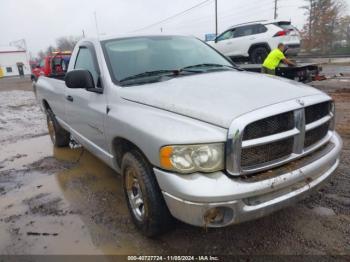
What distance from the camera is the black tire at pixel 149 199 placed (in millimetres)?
2549

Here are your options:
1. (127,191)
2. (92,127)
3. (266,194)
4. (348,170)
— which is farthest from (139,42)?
(348,170)

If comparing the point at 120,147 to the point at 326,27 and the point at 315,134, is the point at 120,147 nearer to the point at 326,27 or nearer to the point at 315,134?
the point at 315,134

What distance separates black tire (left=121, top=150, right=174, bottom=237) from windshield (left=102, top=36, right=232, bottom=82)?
0.98 metres

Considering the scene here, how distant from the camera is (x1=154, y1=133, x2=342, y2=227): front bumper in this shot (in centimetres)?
216

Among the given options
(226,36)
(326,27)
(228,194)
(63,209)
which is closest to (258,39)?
(226,36)

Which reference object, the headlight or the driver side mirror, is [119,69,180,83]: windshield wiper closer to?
the driver side mirror

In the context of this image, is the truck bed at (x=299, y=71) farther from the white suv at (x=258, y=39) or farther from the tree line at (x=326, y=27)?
the tree line at (x=326, y=27)

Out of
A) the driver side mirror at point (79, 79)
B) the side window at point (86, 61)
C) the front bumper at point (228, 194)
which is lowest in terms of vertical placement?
the front bumper at point (228, 194)

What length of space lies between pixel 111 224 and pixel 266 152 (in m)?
1.79

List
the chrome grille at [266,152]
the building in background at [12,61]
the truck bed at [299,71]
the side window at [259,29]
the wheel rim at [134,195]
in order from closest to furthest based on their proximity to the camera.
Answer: the chrome grille at [266,152], the wheel rim at [134,195], the truck bed at [299,71], the side window at [259,29], the building in background at [12,61]

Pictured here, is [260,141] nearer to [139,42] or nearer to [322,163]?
[322,163]

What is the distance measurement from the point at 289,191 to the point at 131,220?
1594 millimetres

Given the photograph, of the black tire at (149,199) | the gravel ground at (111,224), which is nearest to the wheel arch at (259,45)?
the gravel ground at (111,224)

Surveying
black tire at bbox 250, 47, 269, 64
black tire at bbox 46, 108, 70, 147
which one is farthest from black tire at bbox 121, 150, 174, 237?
black tire at bbox 250, 47, 269, 64
